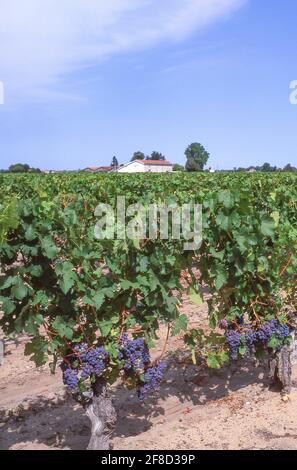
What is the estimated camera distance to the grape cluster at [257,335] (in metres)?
4.25

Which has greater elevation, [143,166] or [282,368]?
[143,166]

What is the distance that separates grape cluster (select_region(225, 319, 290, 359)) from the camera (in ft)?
13.9

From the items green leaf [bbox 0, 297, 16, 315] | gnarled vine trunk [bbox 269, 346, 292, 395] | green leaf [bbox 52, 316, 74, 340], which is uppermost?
green leaf [bbox 0, 297, 16, 315]

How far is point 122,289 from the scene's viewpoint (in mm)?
3629

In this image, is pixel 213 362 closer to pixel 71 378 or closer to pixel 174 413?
pixel 174 413

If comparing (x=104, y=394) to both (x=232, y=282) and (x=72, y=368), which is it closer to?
(x=72, y=368)

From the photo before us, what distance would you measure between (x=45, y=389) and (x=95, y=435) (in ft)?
4.46

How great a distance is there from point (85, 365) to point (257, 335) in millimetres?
1605

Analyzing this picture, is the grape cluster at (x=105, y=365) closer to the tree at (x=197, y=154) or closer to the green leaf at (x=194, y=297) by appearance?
the green leaf at (x=194, y=297)

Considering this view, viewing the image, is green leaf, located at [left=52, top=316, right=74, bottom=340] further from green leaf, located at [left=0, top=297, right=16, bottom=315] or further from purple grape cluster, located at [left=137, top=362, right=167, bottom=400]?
purple grape cluster, located at [left=137, top=362, right=167, bottom=400]

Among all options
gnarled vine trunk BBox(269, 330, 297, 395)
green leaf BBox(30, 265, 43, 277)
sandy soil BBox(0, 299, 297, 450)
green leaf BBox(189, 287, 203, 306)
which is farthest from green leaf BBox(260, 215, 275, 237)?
green leaf BBox(30, 265, 43, 277)

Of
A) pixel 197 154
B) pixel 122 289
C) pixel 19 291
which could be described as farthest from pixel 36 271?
pixel 197 154

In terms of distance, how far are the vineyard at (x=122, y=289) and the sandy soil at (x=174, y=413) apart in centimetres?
31

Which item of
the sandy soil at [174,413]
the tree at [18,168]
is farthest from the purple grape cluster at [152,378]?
the tree at [18,168]
